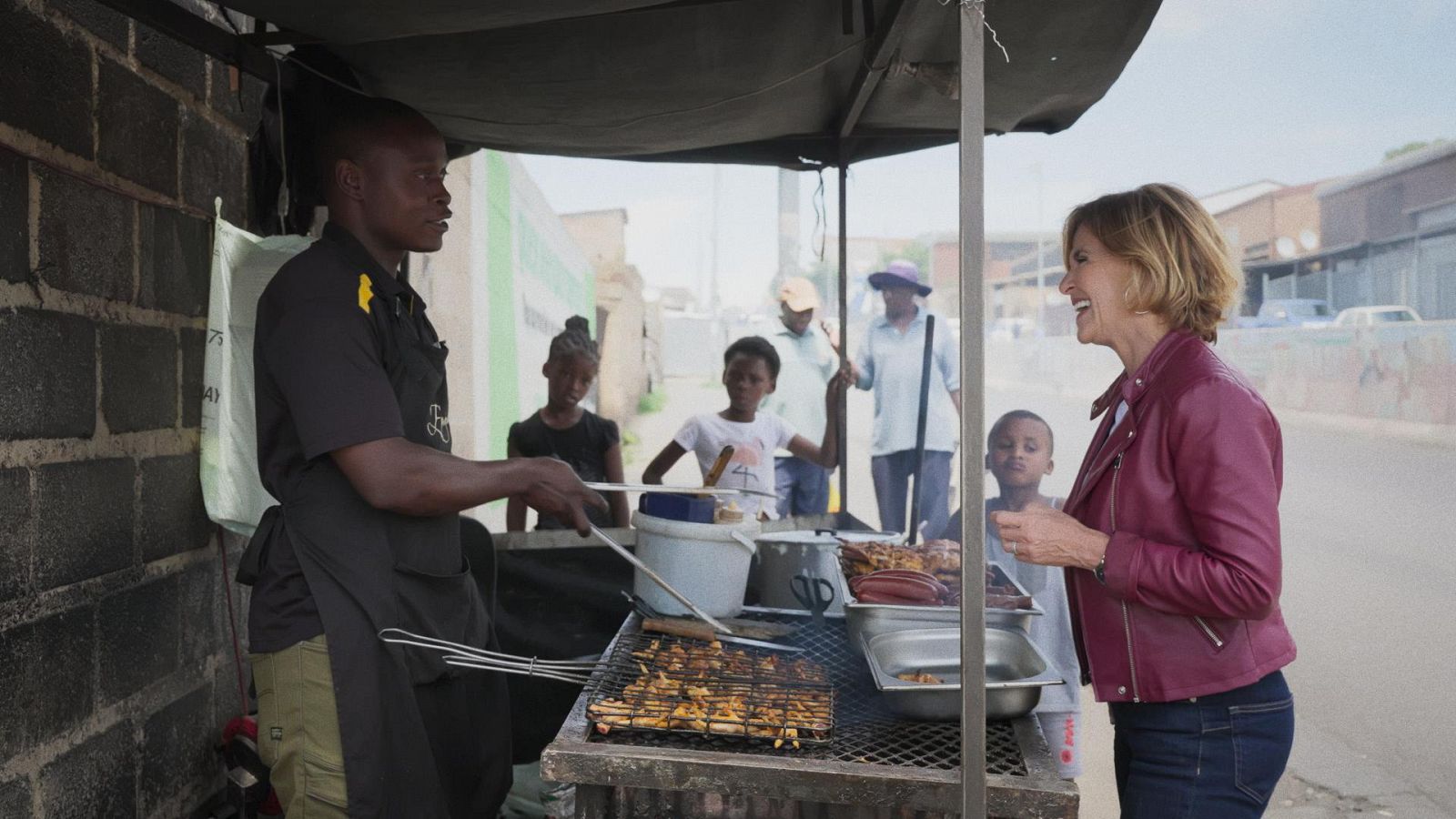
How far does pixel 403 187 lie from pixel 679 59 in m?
1.10

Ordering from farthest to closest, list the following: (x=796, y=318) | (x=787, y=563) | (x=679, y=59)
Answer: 1. (x=796, y=318)
2. (x=787, y=563)
3. (x=679, y=59)

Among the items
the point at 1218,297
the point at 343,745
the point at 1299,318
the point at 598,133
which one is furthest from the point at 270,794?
the point at 1299,318

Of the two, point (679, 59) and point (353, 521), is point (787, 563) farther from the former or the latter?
point (679, 59)

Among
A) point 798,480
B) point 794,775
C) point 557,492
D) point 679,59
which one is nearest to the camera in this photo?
point 794,775

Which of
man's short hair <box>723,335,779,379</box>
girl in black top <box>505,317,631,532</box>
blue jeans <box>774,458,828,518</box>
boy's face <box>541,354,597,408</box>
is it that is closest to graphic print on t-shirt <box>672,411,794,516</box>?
man's short hair <box>723,335,779,379</box>

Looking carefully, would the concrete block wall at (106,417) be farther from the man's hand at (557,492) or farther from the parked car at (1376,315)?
the parked car at (1376,315)

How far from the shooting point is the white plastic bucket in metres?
2.65

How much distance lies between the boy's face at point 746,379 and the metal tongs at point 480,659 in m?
3.12

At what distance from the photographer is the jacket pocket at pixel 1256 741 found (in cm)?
188

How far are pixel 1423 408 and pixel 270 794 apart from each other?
54.6 feet

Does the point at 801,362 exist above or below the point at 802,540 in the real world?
above

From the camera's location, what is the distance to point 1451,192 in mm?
17203

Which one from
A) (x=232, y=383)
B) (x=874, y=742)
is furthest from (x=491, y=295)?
(x=874, y=742)

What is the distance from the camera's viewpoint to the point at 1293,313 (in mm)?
22141
